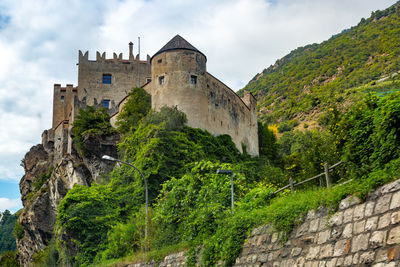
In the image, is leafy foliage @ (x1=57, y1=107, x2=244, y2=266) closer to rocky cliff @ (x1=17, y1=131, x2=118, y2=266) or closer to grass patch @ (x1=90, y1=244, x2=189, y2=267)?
grass patch @ (x1=90, y1=244, x2=189, y2=267)

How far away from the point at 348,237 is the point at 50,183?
140 feet

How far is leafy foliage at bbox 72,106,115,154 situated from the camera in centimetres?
4384

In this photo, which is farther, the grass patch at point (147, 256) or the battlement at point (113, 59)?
the battlement at point (113, 59)

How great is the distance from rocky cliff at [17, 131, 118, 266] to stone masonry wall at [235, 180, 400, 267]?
3048 cm

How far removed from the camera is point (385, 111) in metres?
11.6

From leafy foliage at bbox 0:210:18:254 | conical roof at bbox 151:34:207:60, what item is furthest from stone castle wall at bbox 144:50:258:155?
leafy foliage at bbox 0:210:18:254

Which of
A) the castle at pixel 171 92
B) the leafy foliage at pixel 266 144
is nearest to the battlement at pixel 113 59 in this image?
the castle at pixel 171 92

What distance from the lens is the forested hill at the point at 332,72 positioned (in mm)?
86062

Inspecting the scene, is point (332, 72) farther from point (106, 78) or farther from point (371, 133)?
point (371, 133)

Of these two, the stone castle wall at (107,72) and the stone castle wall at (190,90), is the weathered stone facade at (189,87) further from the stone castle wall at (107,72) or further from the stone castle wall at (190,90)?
the stone castle wall at (107,72)

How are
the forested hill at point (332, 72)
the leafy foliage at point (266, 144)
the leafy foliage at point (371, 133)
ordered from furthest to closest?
the forested hill at point (332, 72) → the leafy foliage at point (266, 144) → the leafy foliage at point (371, 133)

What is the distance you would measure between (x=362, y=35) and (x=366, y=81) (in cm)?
2883

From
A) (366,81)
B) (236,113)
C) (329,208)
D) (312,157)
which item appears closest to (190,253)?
(329,208)

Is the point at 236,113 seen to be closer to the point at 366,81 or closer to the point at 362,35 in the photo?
the point at 366,81
